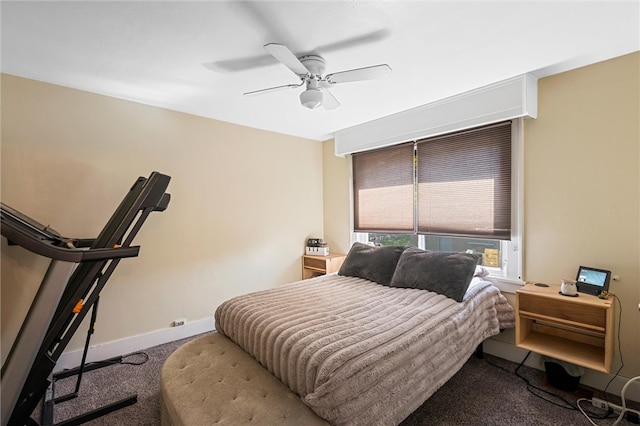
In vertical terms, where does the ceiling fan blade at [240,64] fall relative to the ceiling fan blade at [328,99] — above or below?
above

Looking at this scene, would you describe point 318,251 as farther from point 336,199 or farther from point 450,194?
point 450,194

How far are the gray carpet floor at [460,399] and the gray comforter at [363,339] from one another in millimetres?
215

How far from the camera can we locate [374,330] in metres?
1.74

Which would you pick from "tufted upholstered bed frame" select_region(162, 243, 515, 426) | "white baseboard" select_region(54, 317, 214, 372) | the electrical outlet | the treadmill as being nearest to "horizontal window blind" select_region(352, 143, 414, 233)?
"tufted upholstered bed frame" select_region(162, 243, 515, 426)

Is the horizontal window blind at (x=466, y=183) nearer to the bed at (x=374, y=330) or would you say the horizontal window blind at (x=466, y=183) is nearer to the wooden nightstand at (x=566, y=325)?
the bed at (x=374, y=330)

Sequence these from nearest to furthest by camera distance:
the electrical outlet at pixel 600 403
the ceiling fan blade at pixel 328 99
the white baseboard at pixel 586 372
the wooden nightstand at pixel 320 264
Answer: the electrical outlet at pixel 600 403, the white baseboard at pixel 586 372, the ceiling fan blade at pixel 328 99, the wooden nightstand at pixel 320 264

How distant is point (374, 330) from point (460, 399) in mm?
1007

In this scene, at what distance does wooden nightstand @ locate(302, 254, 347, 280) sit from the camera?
3.90 meters

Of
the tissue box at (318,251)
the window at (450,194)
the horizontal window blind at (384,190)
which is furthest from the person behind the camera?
the tissue box at (318,251)

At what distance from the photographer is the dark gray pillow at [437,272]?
2375 mm

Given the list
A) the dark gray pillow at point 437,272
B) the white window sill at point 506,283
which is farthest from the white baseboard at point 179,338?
the dark gray pillow at point 437,272

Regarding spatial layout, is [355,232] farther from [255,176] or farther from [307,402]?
[307,402]

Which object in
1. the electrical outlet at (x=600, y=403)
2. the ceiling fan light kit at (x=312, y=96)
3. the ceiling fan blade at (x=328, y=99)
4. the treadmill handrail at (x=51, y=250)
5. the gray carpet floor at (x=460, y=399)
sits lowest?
the gray carpet floor at (x=460, y=399)

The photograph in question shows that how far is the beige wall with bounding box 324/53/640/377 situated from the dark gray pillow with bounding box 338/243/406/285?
117cm
